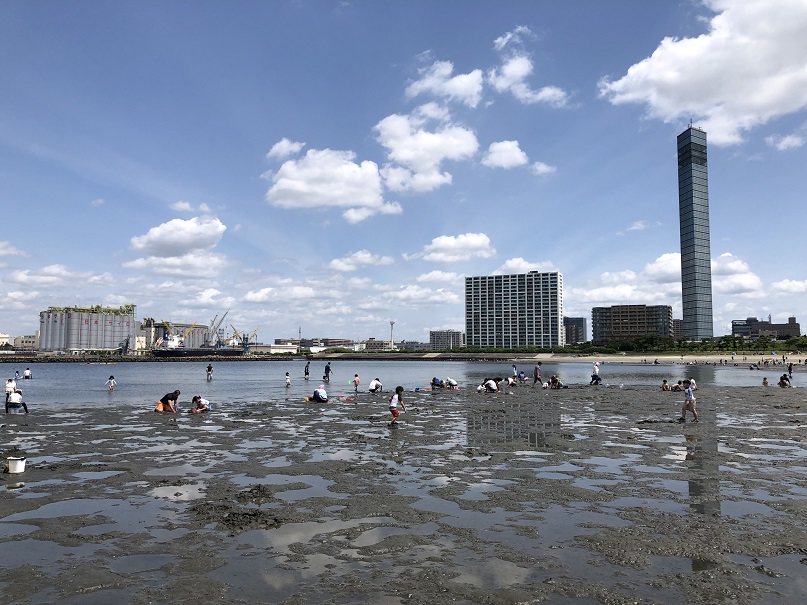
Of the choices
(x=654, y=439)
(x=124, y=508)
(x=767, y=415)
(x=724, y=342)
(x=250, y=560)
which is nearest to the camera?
(x=250, y=560)

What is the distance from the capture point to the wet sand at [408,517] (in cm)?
800

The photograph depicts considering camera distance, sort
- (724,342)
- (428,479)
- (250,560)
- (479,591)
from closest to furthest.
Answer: (479,591) → (250,560) → (428,479) → (724,342)

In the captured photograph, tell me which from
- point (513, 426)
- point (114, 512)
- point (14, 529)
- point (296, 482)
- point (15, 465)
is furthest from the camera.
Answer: point (513, 426)

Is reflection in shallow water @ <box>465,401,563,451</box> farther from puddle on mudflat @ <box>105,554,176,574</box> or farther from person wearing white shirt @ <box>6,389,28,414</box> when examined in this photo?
person wearing white shirt @ <box>6,389,28,414</box>

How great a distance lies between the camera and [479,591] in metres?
7.77

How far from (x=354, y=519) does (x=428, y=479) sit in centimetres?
399

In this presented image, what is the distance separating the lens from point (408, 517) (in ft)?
37.2

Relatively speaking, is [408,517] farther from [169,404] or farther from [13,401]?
[13,401]

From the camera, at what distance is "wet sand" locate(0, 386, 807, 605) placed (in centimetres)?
800

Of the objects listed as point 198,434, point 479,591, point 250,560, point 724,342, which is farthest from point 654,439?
point 724,342

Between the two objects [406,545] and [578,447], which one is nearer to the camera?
[406,545]

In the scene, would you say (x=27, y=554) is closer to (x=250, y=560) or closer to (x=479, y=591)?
(x=250, y=560)

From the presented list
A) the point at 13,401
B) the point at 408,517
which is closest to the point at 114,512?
the point at 408,517

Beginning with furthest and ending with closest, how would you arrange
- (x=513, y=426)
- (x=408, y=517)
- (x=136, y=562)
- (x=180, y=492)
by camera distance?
(x=513, y=426) → (x=180, y=492) → (x=408, y=517) → (x=136, y=562)
